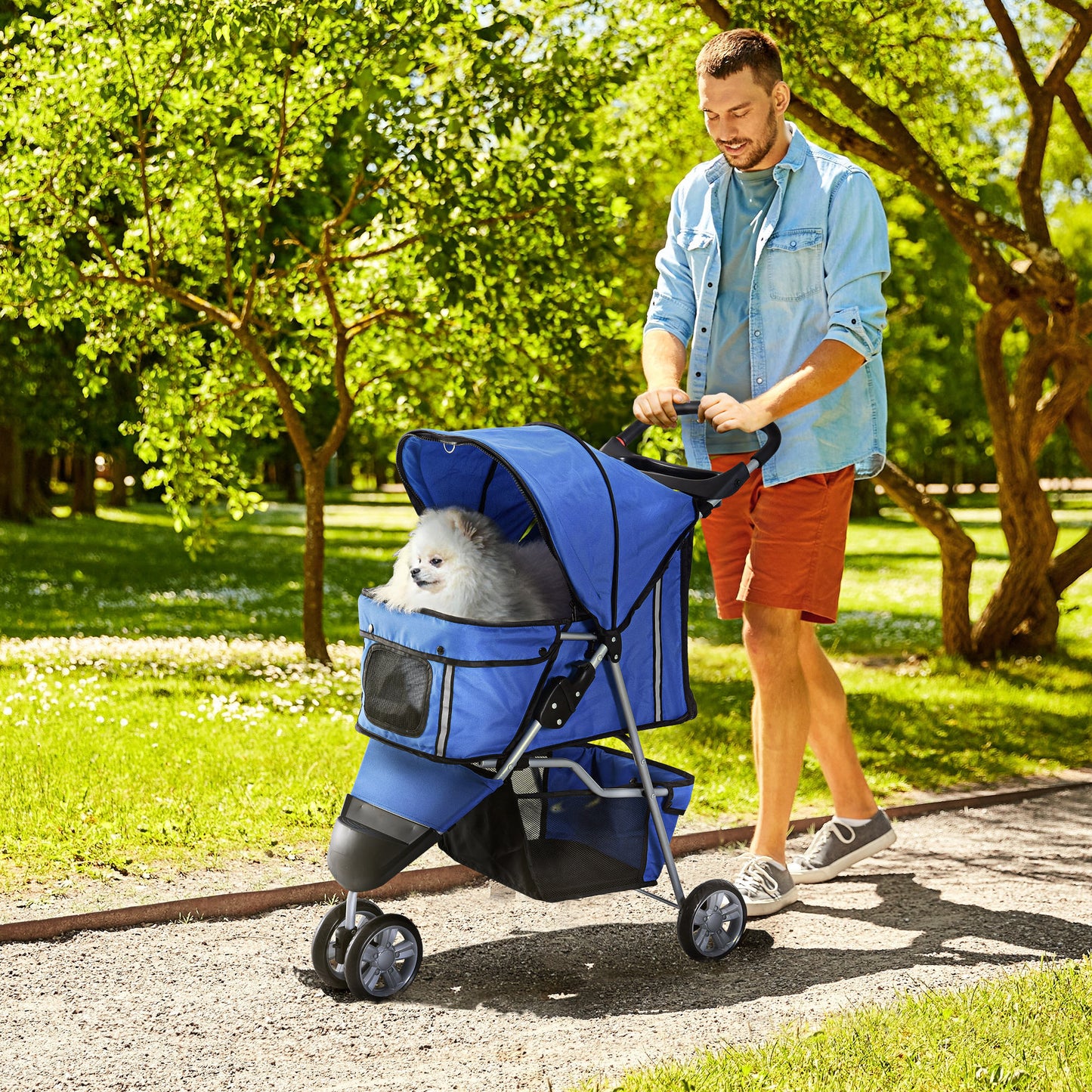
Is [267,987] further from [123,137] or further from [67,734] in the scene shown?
[123,137]

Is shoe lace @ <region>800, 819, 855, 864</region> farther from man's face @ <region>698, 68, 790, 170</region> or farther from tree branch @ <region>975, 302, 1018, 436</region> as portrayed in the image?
tree branch @ <region>975, 302, 1018, 436</region>

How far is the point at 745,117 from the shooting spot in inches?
151

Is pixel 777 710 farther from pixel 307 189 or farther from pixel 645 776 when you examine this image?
pixel 307 189

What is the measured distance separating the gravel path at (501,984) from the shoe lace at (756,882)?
117 mm

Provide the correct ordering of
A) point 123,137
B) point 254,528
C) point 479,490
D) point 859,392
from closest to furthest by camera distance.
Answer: point 479,490, point 859,392, point 123,137, point 254,528

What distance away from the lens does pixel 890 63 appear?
29.3ft

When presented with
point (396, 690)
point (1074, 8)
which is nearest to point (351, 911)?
point (396, 690)

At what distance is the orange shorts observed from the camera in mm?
3979

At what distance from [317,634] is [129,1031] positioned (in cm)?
648

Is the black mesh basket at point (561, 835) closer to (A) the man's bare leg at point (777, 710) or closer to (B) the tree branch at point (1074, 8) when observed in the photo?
(A) the man's bare leg at point (777, 710)

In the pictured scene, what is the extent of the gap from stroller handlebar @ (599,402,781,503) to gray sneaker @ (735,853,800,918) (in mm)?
1247

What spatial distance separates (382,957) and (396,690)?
718 mm

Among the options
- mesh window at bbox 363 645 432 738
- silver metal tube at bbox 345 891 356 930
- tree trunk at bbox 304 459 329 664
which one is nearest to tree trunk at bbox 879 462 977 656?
tree trunk at bbox 304 459 329 664

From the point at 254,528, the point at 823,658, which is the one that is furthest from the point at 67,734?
the point at 254,528
